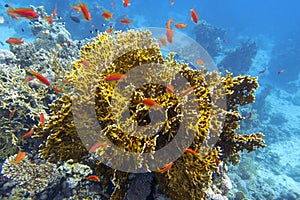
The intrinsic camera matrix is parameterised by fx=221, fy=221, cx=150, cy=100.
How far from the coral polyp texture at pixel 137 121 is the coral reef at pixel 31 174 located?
3.98 feet

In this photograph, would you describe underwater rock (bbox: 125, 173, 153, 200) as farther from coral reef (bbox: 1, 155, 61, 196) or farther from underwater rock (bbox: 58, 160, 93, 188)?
coral reef (bbox: 1, 155, 61, 196)

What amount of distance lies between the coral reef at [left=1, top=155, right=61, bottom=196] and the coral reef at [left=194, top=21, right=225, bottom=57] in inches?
709

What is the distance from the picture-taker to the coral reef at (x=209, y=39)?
65.5 ft

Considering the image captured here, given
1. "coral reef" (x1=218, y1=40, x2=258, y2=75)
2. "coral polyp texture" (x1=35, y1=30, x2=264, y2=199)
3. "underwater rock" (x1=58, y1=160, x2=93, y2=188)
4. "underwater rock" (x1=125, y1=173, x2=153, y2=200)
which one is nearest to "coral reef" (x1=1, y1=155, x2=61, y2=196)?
"underwater rock" (x1=58, y1=160, x2=93, y2=188)

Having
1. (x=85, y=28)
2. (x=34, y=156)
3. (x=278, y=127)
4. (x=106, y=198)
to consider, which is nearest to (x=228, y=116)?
(x=106, y=198)

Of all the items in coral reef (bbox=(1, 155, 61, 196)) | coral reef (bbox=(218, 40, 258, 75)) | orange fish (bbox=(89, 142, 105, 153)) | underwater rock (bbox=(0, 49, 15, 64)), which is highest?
coral reef (bbox=(218, 40, 258, 75))

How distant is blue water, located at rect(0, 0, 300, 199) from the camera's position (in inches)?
490

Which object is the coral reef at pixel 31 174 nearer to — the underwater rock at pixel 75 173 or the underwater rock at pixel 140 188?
the underwater rock at pixel 75 173

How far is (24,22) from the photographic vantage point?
22.0m

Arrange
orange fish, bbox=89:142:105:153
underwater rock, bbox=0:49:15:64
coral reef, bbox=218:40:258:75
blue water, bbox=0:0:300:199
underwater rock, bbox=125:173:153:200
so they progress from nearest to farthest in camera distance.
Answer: orange fish, bbox=89:142:105:153
underwater rock, bbox=125:173:153:200
underwater rock, bbox=0:49:15:64
blue water, bbox=0:0:300:199
coral reef, bbox=218:40:258:75

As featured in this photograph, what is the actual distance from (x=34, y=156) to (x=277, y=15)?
64111 millimetres

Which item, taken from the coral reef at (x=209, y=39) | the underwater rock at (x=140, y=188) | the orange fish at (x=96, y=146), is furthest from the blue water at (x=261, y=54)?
the underwater rock at (x=140, y=188)

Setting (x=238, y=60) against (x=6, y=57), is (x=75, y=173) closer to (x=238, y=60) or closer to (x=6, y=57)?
(x=6, y=57)

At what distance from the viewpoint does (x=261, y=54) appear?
29.4 m
